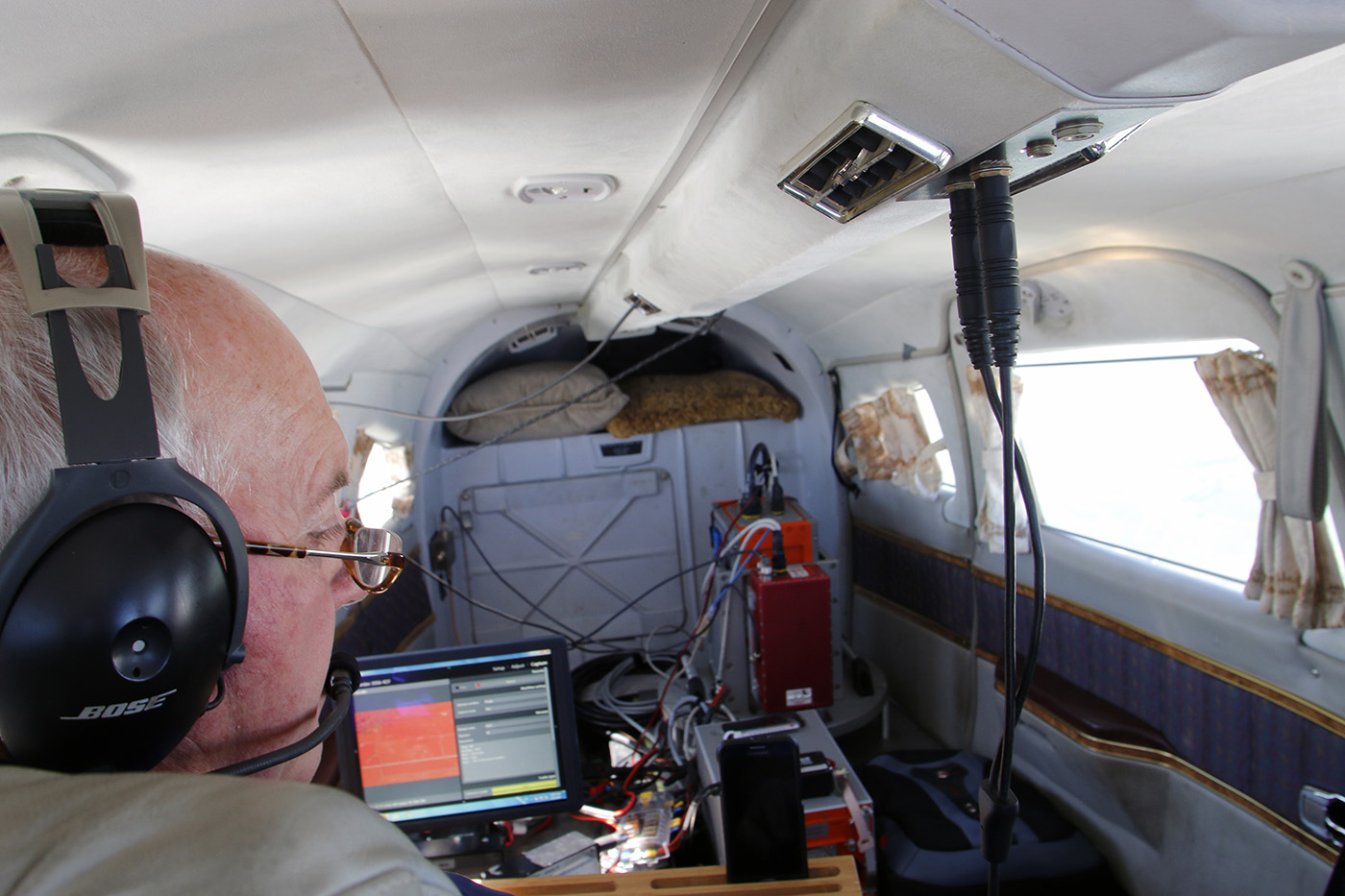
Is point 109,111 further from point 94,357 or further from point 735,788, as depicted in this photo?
point 735,788

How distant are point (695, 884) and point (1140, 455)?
7.97 ft

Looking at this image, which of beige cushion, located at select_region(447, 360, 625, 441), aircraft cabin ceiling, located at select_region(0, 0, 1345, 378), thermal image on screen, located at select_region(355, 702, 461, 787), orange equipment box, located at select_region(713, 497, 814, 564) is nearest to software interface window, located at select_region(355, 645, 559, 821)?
thermal image on screen, located at select_region(355, 702, 461, 787)

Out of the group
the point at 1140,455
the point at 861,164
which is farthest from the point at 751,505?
the point at 861,164

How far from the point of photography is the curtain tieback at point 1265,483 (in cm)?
207

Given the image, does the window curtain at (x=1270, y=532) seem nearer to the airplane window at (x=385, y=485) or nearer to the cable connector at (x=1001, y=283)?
the cable connector at (x=1001, y=283)

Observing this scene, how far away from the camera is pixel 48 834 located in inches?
16.2

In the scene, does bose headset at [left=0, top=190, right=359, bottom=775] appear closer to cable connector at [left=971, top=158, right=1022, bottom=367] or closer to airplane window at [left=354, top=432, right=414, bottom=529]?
cable connector at [left=971, top=158, right=1022, bottom=367]

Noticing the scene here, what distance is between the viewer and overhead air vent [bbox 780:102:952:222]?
3.01 feet

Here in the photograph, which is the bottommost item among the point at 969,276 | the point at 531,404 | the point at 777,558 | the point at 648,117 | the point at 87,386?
the point at 777,558

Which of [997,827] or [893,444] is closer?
[997,827]

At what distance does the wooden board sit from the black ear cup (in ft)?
4.28

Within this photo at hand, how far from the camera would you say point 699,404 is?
4.95 m

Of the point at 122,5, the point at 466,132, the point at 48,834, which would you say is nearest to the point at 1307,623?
the point at 466,132

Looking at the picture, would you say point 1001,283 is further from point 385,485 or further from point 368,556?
point 385,485
